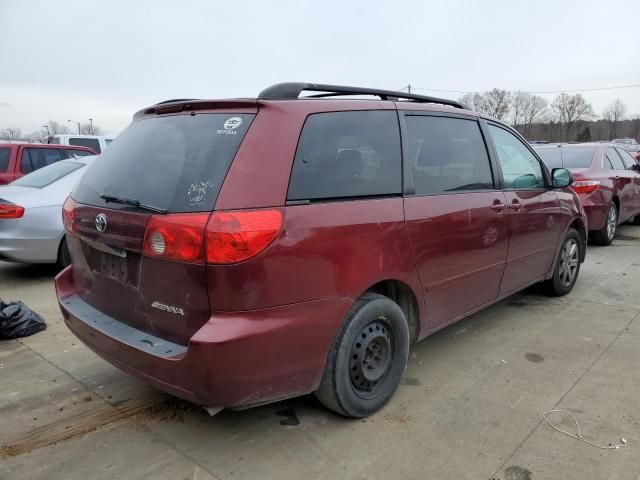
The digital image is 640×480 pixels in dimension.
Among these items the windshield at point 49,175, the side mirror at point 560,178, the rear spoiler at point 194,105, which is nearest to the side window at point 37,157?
the windshield at point 49,175

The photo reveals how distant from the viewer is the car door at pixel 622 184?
7.81 m

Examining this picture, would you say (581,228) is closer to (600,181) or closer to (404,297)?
(600,181)

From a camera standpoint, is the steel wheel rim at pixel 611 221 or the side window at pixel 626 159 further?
the side window at pixel 626 159

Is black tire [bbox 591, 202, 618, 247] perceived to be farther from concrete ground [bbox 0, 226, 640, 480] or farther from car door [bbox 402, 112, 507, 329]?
car door [bbox 402, 112, 507, 329]

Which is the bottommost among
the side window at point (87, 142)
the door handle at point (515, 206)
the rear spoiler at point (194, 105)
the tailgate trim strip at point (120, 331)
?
the tailgate trim strip at point (120, 331)

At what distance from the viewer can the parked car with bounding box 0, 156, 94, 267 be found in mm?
5406

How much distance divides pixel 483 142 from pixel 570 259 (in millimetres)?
2067

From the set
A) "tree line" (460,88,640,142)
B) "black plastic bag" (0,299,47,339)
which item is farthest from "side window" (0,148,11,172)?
"tree line" (460,88,640,142)

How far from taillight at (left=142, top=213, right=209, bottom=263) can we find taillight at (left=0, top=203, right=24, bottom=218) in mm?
3998

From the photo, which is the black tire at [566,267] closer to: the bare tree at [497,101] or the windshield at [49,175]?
the windshield at [49,175]

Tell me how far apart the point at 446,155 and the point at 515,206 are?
90 cm

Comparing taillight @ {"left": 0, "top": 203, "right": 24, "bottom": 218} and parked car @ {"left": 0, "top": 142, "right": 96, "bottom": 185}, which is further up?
parked car @ {"left": 0, "top": 142, "right": 96, "bottom": 185}

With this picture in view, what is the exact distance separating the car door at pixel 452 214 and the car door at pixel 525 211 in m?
0.17

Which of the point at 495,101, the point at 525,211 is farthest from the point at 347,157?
the point at 495,101
